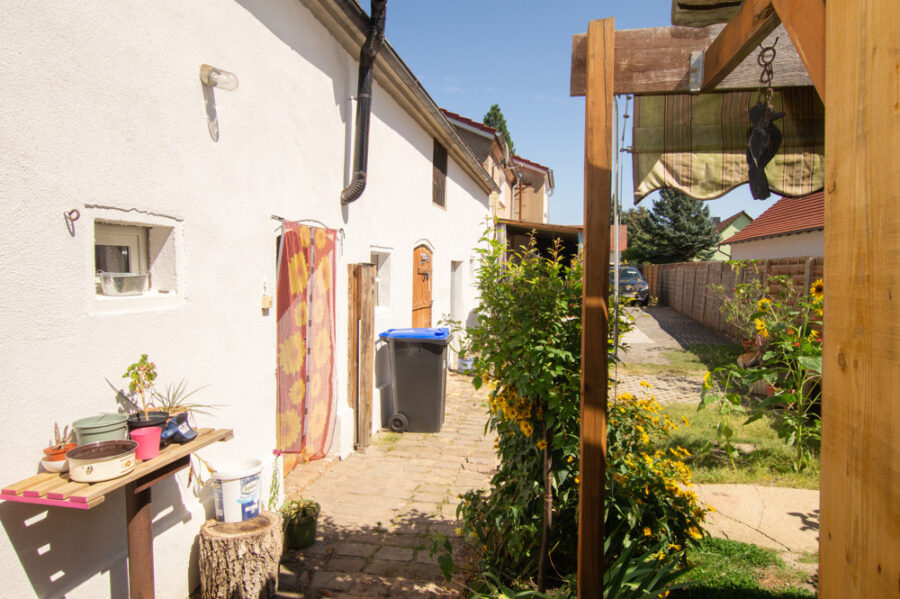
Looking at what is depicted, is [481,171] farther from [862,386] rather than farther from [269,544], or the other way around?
[862,386]

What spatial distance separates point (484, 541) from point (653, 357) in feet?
33.6

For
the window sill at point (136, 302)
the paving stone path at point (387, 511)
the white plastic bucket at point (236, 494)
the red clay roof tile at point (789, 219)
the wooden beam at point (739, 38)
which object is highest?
the red clay roof tile at point (789, 219)

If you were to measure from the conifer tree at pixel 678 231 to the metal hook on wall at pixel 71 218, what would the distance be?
131 ft

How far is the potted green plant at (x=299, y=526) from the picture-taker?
3799 mm

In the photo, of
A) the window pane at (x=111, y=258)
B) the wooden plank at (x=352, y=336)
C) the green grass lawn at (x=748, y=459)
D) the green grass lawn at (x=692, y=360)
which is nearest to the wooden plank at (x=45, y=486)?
the window pane at (x=111, y=258)

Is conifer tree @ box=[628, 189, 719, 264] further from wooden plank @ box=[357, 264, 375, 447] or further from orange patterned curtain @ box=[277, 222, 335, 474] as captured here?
orange patterned curtain @ box=[277, 222, 335, 474]

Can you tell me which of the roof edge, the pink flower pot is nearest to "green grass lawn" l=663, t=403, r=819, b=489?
the pink flower pot

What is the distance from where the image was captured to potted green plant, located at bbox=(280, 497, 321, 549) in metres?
3.80

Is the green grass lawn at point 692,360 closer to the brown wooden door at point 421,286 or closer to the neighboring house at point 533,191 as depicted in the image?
the brown wooden door at point 421,286

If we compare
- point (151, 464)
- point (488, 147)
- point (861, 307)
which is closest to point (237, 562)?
point (151, 464)

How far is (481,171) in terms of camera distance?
13133 millimetres

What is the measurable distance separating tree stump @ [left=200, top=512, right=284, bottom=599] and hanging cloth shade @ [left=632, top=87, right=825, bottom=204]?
3.09 m

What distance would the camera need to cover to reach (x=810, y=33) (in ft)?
4.24

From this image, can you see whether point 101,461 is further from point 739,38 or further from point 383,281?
point 383,281
